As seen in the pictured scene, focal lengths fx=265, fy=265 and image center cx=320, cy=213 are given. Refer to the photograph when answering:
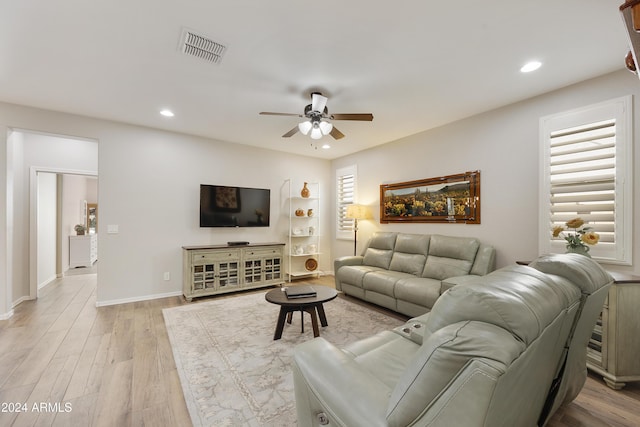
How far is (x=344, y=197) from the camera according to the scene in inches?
233

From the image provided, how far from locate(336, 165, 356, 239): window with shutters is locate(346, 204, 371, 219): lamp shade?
548mm

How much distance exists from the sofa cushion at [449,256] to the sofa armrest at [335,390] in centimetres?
281

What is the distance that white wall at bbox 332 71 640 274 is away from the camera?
268cm

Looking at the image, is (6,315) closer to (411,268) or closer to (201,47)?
(201,47)

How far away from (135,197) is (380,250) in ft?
13.3

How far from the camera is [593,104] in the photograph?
8.77ft

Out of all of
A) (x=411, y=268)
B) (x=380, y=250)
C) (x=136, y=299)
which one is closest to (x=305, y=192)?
(x=380, y=250)

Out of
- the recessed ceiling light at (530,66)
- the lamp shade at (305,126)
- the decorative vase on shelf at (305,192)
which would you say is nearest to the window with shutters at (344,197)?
the decorative vase on shelf at (305,192)

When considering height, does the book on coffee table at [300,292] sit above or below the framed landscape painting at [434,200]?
below

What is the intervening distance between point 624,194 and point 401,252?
8.18 feet

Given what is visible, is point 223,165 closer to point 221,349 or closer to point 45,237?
point 221,349

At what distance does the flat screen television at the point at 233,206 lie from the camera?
15.2 ft

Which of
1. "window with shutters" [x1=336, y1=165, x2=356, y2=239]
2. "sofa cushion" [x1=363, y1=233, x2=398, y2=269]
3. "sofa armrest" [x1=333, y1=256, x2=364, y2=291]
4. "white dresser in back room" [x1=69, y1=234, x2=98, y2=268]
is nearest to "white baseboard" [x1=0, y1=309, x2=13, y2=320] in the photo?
"white dresser in back room" [x1=69, y1=234, x2=98, y2=268]

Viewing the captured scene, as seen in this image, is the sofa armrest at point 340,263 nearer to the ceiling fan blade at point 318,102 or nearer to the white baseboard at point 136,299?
the ceiling fan blade at point 318,102
